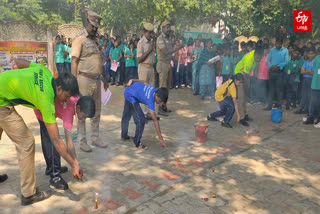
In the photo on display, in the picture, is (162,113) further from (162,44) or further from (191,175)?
(191,175)

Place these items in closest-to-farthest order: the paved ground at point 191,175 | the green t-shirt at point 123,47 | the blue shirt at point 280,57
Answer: the paved ground at point 191,175 → the blue shirt at point 280,57 → the green t-shirt at point 123,47

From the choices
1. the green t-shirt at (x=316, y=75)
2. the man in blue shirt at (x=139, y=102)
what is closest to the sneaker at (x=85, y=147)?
the man in blue shirt at (x=139, y=102)

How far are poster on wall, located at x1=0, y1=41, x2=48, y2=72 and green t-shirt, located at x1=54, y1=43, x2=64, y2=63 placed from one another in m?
0.59

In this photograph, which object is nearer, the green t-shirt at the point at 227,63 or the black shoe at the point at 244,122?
the black shoe at the point at 244,122

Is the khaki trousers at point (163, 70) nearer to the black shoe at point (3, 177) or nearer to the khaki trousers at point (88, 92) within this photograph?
the khaki trousers at point (88, 92)

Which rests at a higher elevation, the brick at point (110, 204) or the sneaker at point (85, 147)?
the sneaker at point (85, 147)

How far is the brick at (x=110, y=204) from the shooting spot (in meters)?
3.72

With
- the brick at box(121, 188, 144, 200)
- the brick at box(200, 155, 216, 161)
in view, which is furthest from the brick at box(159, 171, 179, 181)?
the brick at box(200, 155, 216, 161)

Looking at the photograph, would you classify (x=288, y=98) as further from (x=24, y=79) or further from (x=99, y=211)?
(x=24, y=79)

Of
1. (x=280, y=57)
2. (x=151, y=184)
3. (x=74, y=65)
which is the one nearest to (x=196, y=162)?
(x=151, y=184)

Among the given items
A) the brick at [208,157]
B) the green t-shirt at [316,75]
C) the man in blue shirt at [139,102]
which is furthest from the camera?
the green t-shirt at [316,75]

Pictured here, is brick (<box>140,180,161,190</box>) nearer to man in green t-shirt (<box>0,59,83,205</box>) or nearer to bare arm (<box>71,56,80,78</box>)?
man in green t-shirt (<box>0,59,83,205</box>)

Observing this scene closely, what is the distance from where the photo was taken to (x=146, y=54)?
703cm

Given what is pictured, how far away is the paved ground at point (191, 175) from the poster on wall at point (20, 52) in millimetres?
4573
